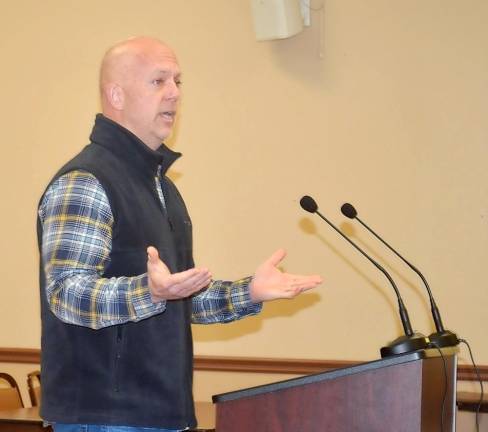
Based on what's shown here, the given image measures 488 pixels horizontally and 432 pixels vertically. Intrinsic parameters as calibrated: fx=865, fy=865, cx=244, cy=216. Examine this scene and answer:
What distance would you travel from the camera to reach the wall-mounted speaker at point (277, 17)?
4648 mm

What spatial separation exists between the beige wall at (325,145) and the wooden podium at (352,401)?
264cm

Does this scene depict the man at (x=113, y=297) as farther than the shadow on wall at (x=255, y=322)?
No

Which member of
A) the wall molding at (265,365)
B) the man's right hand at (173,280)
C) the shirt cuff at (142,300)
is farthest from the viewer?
the wall molding at (265,365)

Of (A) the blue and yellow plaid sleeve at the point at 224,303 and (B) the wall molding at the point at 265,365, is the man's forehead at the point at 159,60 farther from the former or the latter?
(B) the wall molding at the point at 265,365

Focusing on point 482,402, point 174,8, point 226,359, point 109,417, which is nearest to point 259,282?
point 109,417

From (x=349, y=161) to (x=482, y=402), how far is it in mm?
1452

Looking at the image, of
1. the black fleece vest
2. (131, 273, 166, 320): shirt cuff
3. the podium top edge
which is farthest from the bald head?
the podium top edge

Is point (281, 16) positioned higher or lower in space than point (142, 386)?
higher

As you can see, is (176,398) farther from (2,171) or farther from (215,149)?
(2,171)

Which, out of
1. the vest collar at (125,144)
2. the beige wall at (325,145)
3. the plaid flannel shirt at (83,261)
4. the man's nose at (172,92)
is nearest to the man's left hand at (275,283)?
the plaid flannel shirt at (83,261)

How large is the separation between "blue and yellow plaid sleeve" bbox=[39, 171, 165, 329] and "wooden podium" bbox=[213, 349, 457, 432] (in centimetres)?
34

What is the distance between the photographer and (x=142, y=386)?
2133 millimetres

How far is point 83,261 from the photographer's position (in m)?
2.08

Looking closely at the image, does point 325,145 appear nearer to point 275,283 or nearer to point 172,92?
point 172,92
